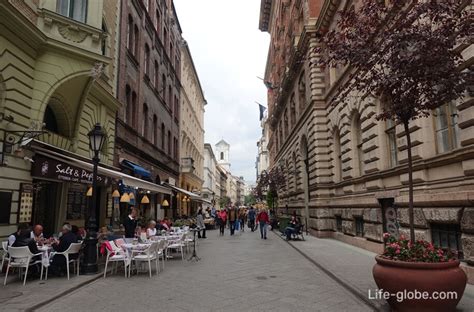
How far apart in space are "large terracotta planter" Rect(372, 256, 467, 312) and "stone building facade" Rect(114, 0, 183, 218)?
1621 centimetres

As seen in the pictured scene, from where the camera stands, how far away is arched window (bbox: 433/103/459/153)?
9366mm

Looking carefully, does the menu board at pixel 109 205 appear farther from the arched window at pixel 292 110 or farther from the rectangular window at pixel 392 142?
the arched window at pixel 292 110

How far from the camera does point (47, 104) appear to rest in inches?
532

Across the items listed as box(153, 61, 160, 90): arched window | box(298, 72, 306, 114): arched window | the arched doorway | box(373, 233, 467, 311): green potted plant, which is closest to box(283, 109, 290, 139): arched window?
box(298, 72, 306, 114): arched window

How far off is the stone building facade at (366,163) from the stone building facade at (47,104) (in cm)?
832

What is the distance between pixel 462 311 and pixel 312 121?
17.6 metres

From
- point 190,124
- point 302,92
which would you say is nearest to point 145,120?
point 302,92

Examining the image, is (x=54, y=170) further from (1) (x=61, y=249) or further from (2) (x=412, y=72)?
(2) (x=412, y=72)

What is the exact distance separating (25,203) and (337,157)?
1523 centimetres

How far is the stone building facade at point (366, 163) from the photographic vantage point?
8758 mm

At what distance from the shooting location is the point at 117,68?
1981cm

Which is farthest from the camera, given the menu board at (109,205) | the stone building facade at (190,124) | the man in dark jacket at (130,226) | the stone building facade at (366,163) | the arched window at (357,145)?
the stone building facade at (190,124)

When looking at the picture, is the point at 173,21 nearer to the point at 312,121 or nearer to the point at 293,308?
the point at 312,121

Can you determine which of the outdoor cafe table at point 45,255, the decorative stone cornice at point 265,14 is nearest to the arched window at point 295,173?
the outdoor cafe table at point 45,255
